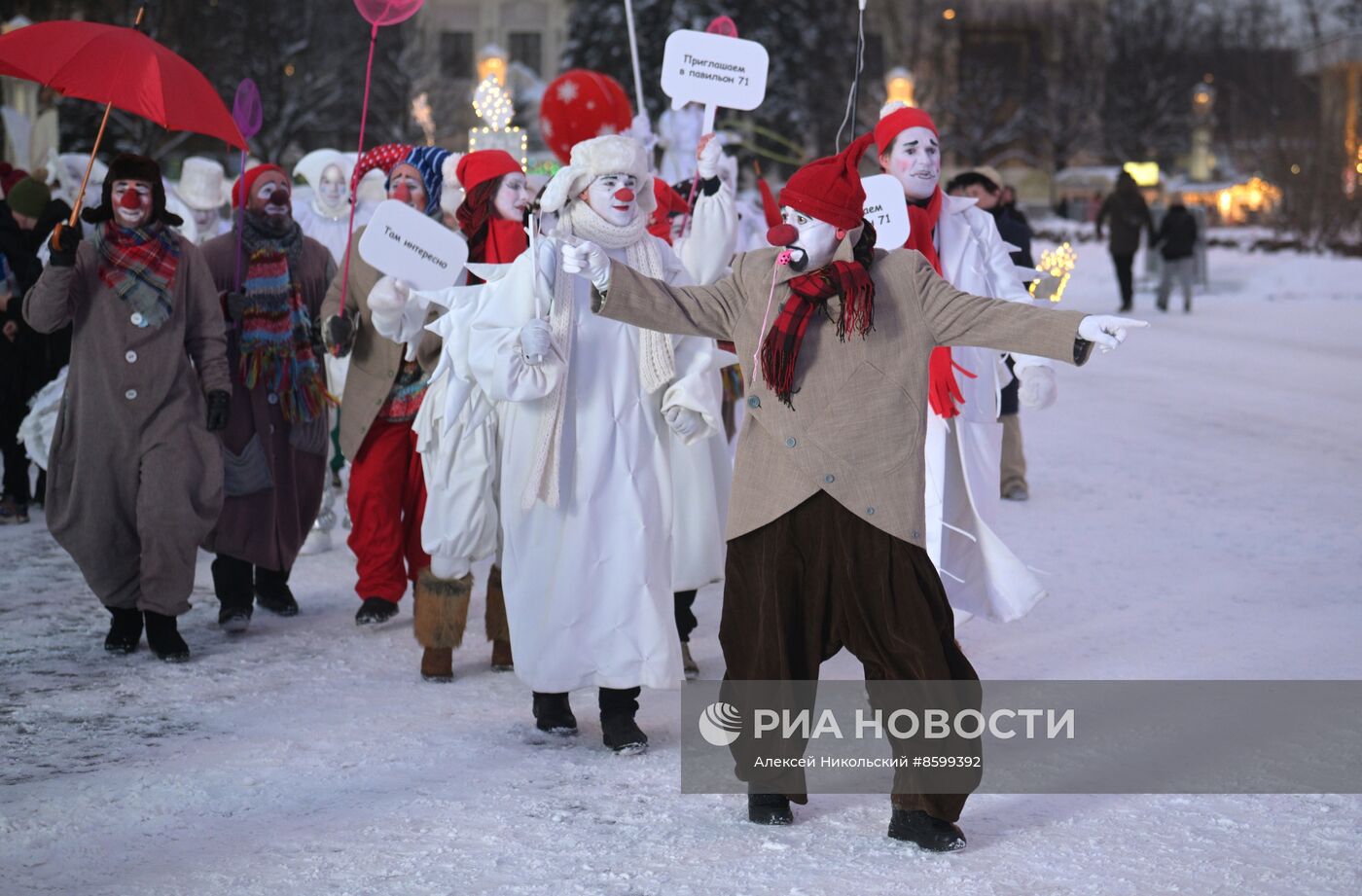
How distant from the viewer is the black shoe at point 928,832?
4.59 m

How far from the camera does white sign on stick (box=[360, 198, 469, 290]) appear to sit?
19.6ft

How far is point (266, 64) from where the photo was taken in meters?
42.9

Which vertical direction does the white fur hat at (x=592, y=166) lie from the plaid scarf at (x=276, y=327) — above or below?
above

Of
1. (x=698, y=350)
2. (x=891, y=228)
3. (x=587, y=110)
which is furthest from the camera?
(x=587, y=110)

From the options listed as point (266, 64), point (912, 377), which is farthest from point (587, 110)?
point (266, 64)

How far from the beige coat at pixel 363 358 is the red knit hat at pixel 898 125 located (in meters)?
1.85

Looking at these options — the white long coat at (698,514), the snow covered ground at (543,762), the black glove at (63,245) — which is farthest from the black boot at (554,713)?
the black glove at (63,245)

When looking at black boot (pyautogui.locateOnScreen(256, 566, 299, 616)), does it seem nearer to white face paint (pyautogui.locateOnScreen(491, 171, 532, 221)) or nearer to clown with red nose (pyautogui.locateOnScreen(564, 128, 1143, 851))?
white face paint (pyautogui.locateOnScreen(491, 171, 532, 221))

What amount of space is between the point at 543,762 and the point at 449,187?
10.6 feet

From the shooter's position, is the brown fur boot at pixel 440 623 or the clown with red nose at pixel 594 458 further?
the brown fur boot at pixel 440 623

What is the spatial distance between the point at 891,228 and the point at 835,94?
162 feet

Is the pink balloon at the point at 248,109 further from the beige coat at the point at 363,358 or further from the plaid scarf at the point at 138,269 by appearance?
the plaid scarf at the point at 138,269

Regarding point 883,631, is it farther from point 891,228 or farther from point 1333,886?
point 891,228

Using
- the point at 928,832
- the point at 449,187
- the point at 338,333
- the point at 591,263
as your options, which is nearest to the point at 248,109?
the point at 449,187
